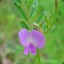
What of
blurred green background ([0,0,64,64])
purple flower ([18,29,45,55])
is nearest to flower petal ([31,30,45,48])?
purple flower ([18,29,45,55])

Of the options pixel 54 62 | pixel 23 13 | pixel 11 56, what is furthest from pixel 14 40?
pixel 23 13

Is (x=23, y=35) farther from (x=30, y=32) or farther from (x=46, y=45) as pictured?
(x=46, y=45)

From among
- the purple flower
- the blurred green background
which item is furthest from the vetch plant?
the blurred green background

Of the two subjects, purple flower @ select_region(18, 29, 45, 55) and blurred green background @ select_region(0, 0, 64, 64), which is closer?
purple flower @ select_region(18, 29, 45, 55)

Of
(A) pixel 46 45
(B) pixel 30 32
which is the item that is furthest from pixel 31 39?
(A) pixel 46 45

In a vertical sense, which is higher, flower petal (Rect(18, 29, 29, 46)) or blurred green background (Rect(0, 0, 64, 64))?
flower petal (Rect(18, 29, 29, 46))

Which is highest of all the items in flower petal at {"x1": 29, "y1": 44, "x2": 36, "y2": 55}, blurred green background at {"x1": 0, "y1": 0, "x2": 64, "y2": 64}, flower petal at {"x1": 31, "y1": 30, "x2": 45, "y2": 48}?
flower petal at {"x1": 31, "y1": 30, "x2": 45, "y2": 48}

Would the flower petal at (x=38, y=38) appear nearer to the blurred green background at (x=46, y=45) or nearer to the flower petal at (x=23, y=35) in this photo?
the flower petal at (x=23, y=35)

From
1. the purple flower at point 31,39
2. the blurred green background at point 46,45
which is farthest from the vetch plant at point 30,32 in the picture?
the blurred green background at point 46,45

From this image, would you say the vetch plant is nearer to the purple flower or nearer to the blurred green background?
the purple flower
